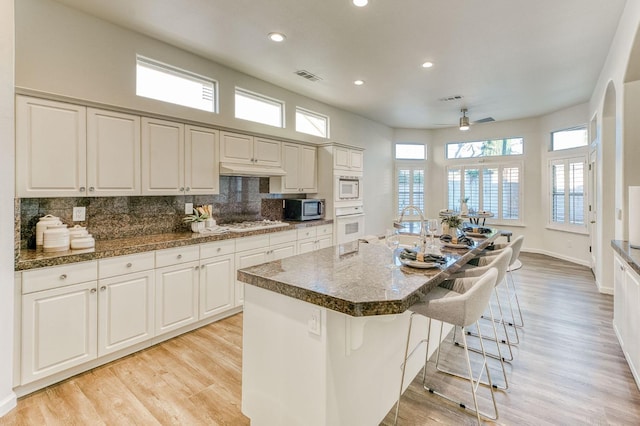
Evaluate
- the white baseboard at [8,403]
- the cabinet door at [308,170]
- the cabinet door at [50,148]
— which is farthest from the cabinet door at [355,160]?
the white baseboard at [8,403]

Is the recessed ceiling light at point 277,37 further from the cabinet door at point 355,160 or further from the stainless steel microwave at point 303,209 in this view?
the cabinet door at point 355,160

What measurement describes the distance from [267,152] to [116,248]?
225cm

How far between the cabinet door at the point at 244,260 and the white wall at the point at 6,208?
1877 millimetres

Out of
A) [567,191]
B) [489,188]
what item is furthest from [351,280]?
[489,188]

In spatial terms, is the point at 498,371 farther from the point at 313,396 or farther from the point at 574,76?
the point at 574,76

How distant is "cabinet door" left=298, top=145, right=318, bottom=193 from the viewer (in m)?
4.87

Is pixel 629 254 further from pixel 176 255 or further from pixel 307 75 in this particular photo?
pixel 307 75

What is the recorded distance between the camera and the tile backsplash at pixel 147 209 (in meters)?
2.65

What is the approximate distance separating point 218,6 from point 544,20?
9.94 ft

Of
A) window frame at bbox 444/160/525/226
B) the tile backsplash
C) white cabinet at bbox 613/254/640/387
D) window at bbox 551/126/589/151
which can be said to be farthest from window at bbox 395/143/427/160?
white cabinet at bbox 613/254/640/387

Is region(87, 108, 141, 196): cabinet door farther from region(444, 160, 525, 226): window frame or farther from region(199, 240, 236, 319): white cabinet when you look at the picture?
region(444, 160, 525, 226): window frame

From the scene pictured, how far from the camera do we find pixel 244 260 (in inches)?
145

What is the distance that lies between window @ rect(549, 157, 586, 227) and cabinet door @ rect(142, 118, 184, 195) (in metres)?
7.02

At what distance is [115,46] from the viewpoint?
122 inches
